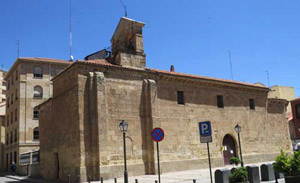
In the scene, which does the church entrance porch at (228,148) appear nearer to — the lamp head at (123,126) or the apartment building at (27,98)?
the lamp head at (123,126)

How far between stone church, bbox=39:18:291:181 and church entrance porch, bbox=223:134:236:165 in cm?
8

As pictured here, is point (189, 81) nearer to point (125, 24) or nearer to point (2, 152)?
point (125, 24)

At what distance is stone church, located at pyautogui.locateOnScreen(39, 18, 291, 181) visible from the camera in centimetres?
1930

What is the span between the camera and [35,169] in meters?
26.5

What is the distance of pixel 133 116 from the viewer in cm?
2133

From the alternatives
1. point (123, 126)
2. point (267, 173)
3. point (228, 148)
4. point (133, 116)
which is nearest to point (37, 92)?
point (133, 116)

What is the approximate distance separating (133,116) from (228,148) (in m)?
9.71

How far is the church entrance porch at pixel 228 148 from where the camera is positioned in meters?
26.1

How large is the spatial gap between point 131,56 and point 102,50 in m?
4.56

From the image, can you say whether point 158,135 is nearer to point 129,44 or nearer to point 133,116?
point 133,116

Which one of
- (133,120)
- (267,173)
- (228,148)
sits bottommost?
(267,173)

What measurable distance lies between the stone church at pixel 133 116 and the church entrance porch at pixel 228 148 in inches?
3.2

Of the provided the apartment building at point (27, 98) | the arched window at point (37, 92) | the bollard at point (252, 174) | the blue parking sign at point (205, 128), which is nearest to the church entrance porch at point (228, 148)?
the bollard at point (252, 174)

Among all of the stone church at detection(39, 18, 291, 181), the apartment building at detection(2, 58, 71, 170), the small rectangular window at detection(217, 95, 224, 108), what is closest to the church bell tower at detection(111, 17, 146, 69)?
the stone church at detection(39, 18, 291, 181)
